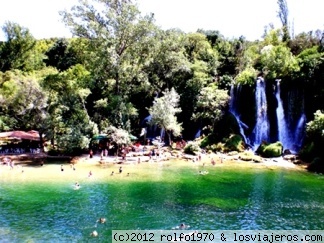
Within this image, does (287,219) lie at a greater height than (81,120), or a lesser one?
lesser

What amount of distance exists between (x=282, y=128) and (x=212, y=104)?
1147 centimetres

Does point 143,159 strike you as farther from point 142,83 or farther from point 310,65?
point 310,65

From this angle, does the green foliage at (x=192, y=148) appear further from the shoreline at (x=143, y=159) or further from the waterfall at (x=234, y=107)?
the waterfall at (x=234, y=107)

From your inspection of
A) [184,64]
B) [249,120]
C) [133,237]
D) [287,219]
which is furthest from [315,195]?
[184,64]

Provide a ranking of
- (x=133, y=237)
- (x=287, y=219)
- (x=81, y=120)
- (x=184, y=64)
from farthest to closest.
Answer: (x=184, y=64)
(x=81, y=120)
(x=287, y=219)
(x=133, y=237)

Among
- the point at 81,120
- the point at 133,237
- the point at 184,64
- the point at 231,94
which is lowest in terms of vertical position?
the point at 133,237

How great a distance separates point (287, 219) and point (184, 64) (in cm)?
4191

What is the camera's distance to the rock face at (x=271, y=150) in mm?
51719

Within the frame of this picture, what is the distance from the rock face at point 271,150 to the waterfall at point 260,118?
164 inches

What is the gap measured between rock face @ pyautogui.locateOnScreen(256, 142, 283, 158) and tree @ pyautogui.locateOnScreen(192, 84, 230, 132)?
9.68 meters

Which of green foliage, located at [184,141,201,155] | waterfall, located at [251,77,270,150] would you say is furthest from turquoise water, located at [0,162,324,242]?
waterfall, located at [251,77,270,150]

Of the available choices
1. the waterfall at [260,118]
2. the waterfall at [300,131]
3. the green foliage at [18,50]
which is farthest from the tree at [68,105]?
the green foliage at [18,50]

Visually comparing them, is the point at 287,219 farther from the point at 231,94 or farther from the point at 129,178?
the point at 231,94

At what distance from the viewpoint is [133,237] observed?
23.9m
